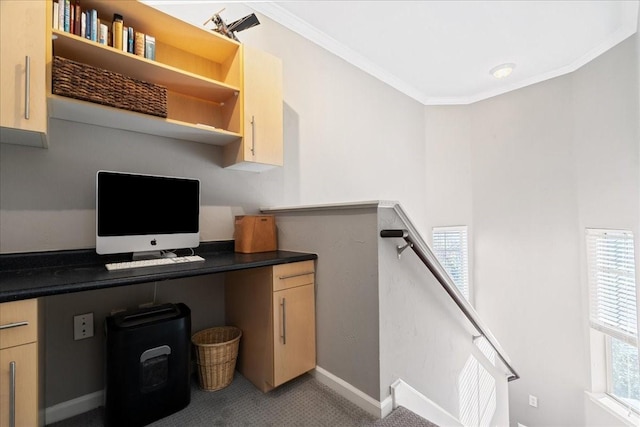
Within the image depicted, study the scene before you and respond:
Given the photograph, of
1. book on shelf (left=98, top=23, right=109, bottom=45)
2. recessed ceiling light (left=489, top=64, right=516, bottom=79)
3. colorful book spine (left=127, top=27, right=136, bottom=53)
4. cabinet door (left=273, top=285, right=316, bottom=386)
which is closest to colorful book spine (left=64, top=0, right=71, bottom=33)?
book on shelf (left=98, top=23, right=109, bottom=45)

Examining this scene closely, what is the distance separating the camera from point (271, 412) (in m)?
1.49

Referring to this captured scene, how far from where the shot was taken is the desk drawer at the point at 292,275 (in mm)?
1629

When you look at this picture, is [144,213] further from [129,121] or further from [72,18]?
[72,18]

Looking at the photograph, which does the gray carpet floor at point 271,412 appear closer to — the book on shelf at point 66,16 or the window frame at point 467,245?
Result: the book on shelf at point 66,16

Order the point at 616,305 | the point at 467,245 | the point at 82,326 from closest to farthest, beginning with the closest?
the point at 82,326
the point at 616,305
the point at 467,245

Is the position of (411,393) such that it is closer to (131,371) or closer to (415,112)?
(131,371)

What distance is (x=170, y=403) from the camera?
1.45 m

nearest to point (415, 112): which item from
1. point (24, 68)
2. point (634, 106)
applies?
point (634, 106)

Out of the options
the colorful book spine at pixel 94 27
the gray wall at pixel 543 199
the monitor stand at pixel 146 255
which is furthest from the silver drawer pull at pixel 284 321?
the gray wall at pixel 543 199

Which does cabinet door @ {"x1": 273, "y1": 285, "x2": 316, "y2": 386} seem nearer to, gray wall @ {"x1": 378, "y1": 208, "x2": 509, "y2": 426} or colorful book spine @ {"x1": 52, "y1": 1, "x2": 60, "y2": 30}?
gray wall @ {"x1": 378, "y1": 208, "x2": 509, "y2": 426}

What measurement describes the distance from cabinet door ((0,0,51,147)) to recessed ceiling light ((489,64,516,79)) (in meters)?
4.07

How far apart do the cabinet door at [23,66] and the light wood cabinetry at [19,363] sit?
740 mm

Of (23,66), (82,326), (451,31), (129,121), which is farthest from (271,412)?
(451,31)

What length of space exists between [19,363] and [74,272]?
44cm
